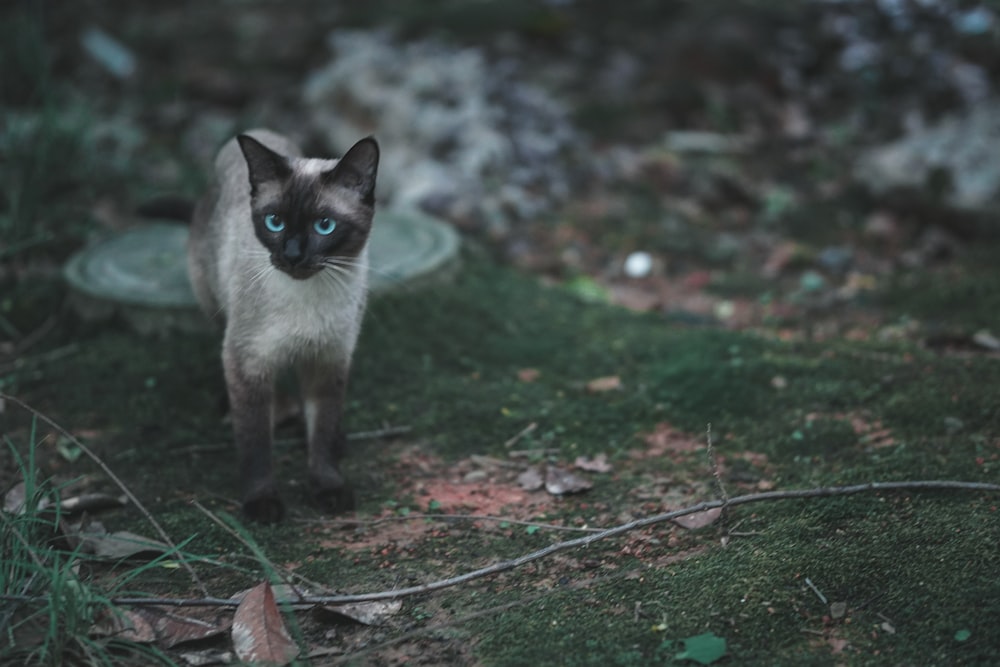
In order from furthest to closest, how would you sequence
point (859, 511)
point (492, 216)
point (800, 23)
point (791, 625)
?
point (800, 23) < point (492, 216) < point (859, 511) < point (791, 625)

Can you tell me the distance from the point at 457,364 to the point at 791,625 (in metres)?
2.26

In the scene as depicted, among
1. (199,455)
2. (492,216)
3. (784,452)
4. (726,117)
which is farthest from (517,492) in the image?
(726,117)

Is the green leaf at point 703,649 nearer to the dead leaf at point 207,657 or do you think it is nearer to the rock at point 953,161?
the dead leaf at point 207,657

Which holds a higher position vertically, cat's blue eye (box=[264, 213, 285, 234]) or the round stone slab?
cat's blue eye (box=[264, 213, 285, 234])

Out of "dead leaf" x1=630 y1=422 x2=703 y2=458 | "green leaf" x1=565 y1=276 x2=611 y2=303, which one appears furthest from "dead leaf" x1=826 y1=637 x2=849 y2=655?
"green leaf" x1=565 y1=276 x2=611 y2=303

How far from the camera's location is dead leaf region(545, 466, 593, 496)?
3.30m

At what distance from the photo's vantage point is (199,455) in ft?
12.0

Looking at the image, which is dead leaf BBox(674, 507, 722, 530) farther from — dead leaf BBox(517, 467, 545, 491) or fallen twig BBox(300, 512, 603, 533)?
dead leaf BBox(517, 467, 545, 491)

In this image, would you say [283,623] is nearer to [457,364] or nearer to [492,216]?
[457,364]

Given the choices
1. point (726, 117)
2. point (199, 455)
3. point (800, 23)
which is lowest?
point (199, 455)

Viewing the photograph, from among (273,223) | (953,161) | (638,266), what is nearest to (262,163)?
(273,223)

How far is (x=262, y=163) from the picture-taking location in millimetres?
3016

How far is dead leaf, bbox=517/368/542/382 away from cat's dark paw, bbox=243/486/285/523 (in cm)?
143

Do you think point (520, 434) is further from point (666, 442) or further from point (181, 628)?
point (181, 628)
